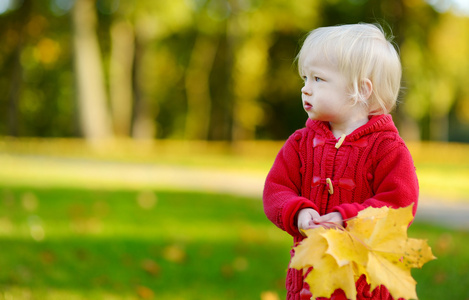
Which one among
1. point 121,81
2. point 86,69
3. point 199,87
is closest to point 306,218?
point 86,69

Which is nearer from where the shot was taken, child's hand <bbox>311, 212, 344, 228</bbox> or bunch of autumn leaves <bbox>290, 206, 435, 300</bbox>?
bunch of autumn leaves <bbox>290, 206, 435, 300</bbox>

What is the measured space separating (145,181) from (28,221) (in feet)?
15.8

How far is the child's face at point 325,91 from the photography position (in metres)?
2.15

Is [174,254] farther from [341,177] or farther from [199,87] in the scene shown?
[199,87]

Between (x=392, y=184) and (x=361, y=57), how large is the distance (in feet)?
1.50

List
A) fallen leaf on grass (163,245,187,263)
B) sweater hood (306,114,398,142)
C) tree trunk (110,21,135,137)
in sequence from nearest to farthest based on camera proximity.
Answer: sweater hood (306,114,398,142)
fallen leaf on grass (163,245,187,263)
tree trunk (110,21,135,137)

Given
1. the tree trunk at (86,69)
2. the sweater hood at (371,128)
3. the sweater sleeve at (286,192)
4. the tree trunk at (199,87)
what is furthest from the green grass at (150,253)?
the tree trunk at (199,87)

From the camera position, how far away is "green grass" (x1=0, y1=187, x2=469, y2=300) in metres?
4.13

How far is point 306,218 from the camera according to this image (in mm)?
2027

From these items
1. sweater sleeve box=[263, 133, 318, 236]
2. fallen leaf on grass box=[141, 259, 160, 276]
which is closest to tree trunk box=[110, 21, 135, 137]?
fallen leaf on grass box=[141, 259, 160, 276]

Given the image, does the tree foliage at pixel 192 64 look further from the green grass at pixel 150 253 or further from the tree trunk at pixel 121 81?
the green grass at pixel 150 253

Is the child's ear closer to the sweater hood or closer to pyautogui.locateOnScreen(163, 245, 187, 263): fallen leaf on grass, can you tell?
the sweater hood

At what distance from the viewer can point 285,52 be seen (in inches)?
1310

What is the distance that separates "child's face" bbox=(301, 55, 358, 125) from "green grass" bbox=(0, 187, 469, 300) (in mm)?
2167
